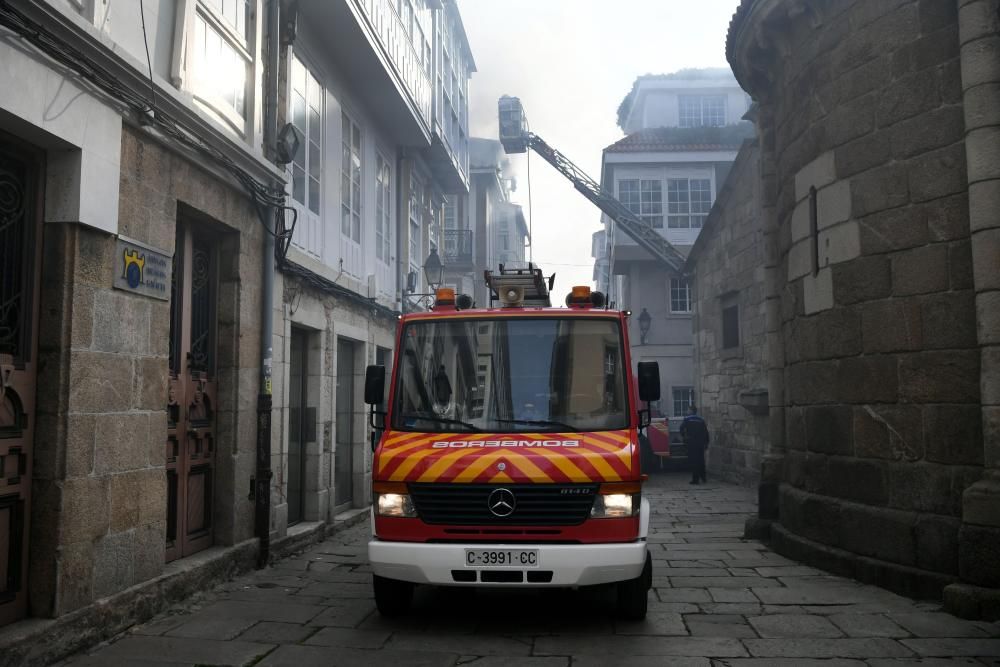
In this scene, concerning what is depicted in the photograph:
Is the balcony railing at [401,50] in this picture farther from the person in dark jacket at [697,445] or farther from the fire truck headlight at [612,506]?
the person in dark jacket at [697,445]

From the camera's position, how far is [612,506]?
20.7 ft

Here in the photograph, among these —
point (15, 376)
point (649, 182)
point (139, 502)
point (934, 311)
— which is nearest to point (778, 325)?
point (934, 311)

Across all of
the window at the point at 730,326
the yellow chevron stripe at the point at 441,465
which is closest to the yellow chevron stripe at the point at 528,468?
the yellow chevron stripe at the point at 441,465

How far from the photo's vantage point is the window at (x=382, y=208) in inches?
618

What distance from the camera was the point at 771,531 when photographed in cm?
1073

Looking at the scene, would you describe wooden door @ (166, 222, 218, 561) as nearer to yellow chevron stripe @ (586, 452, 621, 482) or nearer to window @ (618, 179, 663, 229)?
yellow chevron stripe @ (586, 452, 621, 482)

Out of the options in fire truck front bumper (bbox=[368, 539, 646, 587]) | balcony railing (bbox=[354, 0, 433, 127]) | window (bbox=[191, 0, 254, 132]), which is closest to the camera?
fire truck front bumper (bbox=[368, 539, 646, 587])

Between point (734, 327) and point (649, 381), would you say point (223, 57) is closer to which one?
point (649, 381)

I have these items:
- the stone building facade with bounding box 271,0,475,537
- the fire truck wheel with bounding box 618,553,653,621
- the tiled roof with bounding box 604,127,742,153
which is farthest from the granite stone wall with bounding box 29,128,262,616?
the tiled roof with bounding box 604,127,742,153

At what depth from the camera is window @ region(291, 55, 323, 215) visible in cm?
1125

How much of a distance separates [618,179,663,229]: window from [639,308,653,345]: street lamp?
3270 mm

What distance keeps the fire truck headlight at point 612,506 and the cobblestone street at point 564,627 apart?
0.88 metres

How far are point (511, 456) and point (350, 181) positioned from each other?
852 cm

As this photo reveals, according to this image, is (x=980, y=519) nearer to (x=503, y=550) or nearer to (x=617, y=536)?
(x=617, y=536)
